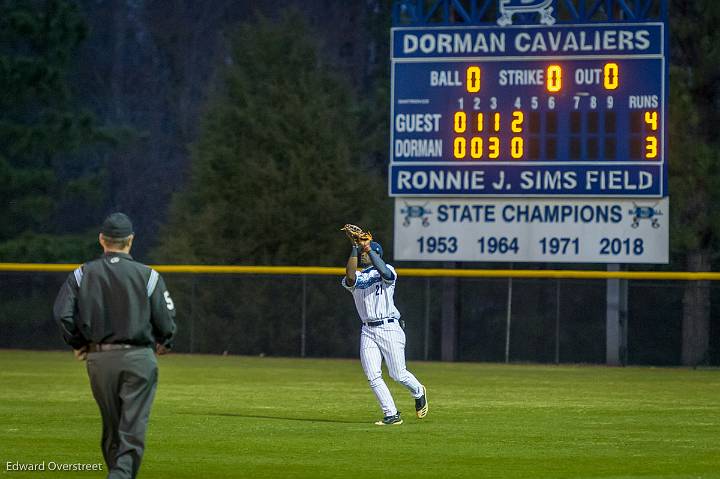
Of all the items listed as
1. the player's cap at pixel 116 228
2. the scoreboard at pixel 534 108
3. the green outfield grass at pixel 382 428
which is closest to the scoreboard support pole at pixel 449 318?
the scoreboard at pixel 534 108

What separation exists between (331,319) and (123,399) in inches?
849

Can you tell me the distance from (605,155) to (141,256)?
2791cm

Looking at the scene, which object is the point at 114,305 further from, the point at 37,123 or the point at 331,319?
the point at 37,123

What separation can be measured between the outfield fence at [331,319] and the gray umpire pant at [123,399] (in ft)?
62.3

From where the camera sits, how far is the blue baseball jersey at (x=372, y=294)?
45.9 ft

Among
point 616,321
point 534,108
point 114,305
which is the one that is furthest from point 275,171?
point 114,305

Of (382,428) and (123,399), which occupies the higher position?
(123,399)

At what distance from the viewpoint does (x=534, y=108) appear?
24312mm

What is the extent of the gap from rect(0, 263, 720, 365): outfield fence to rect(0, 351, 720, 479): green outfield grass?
4.84 m

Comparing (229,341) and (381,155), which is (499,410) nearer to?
(229,341)

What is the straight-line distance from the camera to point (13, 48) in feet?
151

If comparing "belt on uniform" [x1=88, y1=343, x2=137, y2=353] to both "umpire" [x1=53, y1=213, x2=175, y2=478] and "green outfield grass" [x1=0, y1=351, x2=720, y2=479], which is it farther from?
"green outfield grass" [x1=0, y1=351, x2=720, y2=479]

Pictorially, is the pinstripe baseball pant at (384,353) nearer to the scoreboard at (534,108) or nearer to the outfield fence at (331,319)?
the scoreboard at (534,108)

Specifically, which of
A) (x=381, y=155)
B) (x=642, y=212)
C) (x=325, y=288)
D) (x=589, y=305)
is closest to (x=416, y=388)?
(x=642, y=212)
